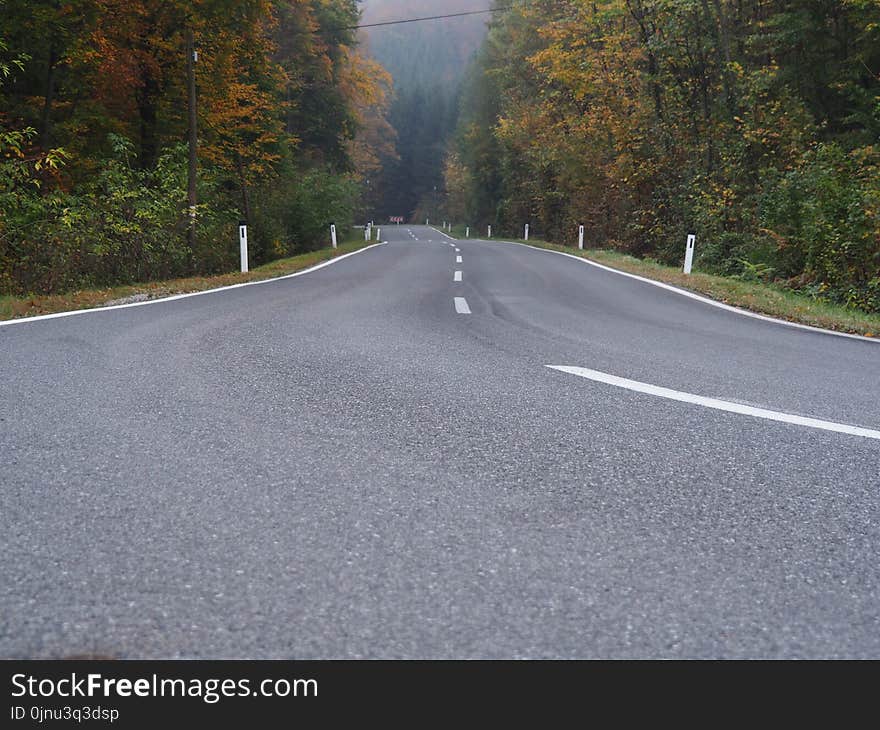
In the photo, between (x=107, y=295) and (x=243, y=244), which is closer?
(x=107, y=295)

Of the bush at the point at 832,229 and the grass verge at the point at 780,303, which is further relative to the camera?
the bush at the point at 832,229

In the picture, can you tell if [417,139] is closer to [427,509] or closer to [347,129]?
[347,129]

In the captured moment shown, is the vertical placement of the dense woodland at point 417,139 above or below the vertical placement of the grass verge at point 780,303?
above

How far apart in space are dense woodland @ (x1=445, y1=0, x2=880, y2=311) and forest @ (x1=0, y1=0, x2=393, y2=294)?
11.2 m

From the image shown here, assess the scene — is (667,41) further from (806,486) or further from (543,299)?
(806,486)

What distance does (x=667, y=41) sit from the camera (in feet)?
74.1

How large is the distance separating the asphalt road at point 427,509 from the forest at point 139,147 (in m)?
7.97

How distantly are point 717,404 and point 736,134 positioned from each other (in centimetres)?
1914

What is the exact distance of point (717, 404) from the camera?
178 inches

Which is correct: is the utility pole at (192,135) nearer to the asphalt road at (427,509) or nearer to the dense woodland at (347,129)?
the dense woodland at (347,129)

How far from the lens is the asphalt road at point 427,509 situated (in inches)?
78.2

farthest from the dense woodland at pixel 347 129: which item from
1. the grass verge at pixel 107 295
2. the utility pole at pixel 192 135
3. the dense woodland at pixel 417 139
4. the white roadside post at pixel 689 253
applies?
the dense woodland at pixel 417 139

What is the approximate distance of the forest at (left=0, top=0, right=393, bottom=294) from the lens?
1274cm

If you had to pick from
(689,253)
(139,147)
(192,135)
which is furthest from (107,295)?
(139,147)
